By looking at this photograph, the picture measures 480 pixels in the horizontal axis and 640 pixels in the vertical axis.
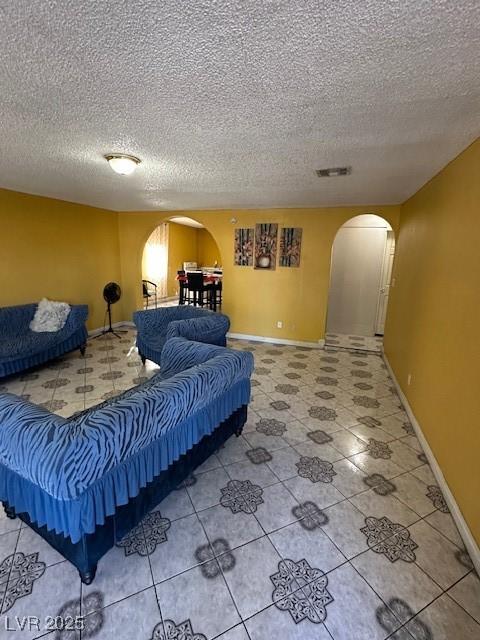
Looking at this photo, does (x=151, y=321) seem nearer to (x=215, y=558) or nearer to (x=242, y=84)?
(x=215, y=558)

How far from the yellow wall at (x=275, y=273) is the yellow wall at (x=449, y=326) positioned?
1.70 meters

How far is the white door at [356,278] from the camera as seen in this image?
5919 mm

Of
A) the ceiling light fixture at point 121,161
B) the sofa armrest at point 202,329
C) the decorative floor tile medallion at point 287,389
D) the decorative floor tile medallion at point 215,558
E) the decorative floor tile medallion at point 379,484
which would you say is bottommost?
the decorative floor tile medallion at point 215,558

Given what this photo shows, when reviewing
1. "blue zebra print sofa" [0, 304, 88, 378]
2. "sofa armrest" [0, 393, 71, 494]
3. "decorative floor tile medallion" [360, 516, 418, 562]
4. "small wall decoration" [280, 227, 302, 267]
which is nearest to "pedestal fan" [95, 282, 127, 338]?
"blue zebra print sofa" [0, 304, 88, 378]

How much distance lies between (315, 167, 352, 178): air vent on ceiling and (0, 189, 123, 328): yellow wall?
161 inches

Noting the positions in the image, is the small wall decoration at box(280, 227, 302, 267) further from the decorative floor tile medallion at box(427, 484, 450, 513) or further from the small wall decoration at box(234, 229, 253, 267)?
the decorative floor tile medallion at box(427, 484, 450, 513)

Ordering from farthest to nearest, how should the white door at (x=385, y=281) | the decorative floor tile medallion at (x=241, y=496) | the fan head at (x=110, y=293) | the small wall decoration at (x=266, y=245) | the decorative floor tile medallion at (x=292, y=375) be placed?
the white door at (x=385, y=281) → the fan head at (x=110, y=293) → the small wall decoration at (x=266, y=245) → the decorative floor tile medallion at (x=292, y=375) → the decorative floor tile medallion at (x=241, y=496)

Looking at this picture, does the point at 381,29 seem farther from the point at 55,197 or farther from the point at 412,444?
the point at 55,197

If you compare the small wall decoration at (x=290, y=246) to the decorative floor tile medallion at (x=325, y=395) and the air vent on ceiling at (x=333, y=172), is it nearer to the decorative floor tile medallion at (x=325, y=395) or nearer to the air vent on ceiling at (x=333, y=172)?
the air vent on ceiling at (x=333, y=172)

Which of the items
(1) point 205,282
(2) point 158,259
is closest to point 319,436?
(1) point 205,282

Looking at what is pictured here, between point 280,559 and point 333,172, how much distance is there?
123 inches

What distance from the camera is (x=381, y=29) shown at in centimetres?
109

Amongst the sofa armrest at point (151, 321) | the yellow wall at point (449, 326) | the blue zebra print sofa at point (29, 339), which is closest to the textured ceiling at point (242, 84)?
the yellow wall at point (449, 326)

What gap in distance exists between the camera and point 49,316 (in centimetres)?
407
